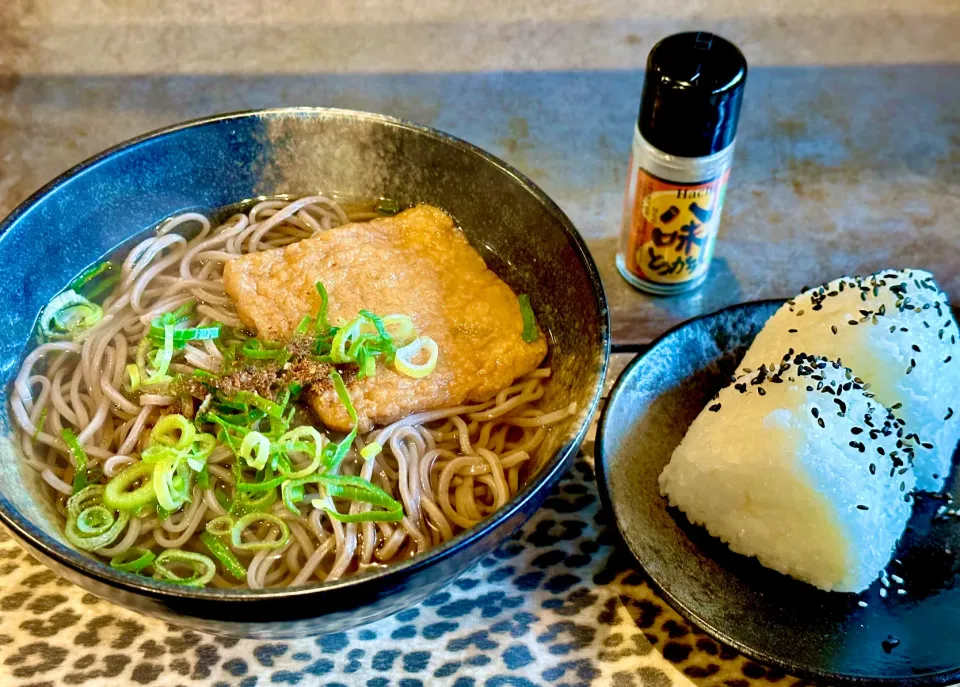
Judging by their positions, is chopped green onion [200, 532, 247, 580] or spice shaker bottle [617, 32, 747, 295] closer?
chopped green onion [200, 532, 247, 580]

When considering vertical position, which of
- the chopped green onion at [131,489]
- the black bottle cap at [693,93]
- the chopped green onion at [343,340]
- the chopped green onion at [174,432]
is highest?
the black bottle cap at [693,93]

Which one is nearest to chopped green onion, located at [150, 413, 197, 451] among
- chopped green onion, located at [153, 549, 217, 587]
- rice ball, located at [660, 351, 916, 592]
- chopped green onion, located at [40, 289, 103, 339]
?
chopped green onion, located at [153, 549, 217, 587]

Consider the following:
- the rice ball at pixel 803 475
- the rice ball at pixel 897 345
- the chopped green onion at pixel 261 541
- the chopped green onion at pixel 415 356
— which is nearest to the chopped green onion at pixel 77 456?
the chopped green onion at pixel 261 541

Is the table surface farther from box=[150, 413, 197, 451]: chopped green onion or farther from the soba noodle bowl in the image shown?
box=[150, 413, 197, 451]: chopped green onion

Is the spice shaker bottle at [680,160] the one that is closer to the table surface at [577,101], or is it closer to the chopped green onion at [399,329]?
the table surface at [577,101]

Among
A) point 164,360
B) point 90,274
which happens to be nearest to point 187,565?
point 164,360

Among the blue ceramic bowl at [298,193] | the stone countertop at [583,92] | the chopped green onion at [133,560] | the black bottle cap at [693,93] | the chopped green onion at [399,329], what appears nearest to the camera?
the blue ceramic bowl at [298,193]

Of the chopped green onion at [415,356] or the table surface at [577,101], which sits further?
the table surface at [577,101]
